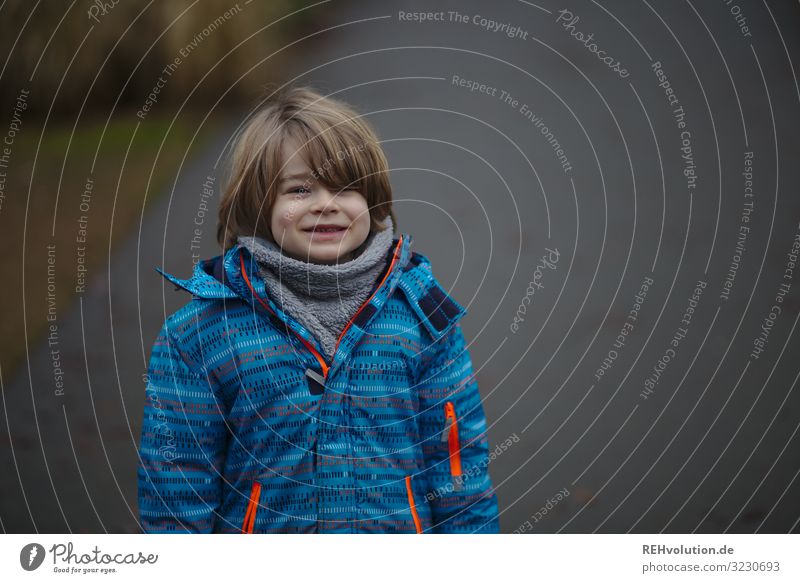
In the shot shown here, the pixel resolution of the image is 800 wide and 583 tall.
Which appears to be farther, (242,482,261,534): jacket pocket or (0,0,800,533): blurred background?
(0,0,800,533): blurred background

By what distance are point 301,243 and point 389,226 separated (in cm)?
16

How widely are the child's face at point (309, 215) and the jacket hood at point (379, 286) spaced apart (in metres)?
0.07

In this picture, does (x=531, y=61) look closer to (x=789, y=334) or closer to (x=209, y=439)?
(x=789, y=334)

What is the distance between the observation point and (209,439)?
4.33 feet

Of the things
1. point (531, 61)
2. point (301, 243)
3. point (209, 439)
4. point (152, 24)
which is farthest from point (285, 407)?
point (531, 61)

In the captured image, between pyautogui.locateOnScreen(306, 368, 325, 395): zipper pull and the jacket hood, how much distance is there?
7 centimetres

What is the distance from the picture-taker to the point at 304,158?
1.29 meters

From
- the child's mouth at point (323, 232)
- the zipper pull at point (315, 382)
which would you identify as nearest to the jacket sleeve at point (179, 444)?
the zipper pull at point (315, 382)

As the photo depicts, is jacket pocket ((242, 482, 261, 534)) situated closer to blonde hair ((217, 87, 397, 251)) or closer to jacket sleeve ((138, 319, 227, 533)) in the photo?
jacket sleeve ((138, 319, 227, 533))

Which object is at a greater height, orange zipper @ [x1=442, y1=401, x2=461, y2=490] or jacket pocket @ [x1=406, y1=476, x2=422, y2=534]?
orange zipper @ [x1=442, y1=401, x2=461, y2=490]

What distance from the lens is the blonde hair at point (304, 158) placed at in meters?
1.30

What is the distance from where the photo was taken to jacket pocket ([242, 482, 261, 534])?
1324mm
